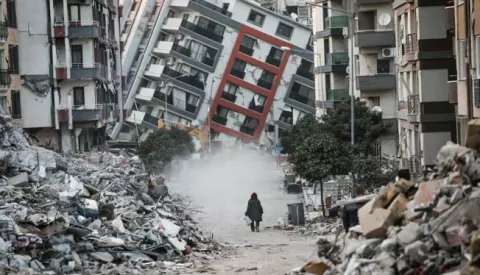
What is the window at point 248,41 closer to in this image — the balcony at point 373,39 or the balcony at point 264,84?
the balcony at point 264,84

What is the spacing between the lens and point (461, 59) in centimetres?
3152

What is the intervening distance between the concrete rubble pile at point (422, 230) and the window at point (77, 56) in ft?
147

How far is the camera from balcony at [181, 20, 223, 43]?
99.1 meters

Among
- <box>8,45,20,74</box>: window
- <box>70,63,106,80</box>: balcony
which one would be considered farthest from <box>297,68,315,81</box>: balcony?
<box>8,45,20,74</box>: window

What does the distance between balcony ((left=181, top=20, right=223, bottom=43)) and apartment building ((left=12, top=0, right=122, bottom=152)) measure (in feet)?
115

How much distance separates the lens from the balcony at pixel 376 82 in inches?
2232

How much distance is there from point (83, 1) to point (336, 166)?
23994mm

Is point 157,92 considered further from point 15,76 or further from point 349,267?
point 349,267

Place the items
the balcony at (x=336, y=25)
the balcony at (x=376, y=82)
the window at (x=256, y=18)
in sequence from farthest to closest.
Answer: the window at (x=256, y=18)
the balcony at (x=336, y=25)
the balcony at (x=376, y=82)

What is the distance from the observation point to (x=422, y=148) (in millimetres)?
40656

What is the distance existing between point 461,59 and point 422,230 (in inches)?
653

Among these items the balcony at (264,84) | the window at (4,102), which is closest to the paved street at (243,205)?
the balcony at (264,84)

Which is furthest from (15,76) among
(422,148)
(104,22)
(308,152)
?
(422,148)

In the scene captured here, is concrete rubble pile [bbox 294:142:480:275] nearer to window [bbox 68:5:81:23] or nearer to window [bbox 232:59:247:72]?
window [bbox 68:5:81:23]
